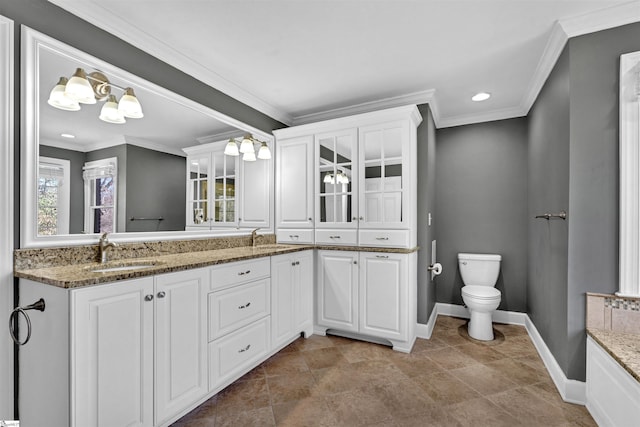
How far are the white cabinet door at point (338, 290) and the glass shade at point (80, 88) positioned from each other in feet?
7.12

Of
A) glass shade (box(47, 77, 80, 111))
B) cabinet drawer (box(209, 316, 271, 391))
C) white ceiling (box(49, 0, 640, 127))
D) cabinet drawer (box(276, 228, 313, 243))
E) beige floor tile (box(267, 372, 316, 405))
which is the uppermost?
white ceiling (box(49, 0, 640, 127))

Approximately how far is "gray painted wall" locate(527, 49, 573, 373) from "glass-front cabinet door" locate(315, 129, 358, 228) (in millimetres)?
1581

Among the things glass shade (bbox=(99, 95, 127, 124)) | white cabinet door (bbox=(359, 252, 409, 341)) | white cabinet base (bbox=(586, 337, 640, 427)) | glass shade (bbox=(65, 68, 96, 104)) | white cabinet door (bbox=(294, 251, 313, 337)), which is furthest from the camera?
white cabinet door (bbox=(294, 251, 313, 337))

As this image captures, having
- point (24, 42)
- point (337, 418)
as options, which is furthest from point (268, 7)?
point (337, 418)

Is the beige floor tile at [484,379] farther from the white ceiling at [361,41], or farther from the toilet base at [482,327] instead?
the white ceiling at [361,41]

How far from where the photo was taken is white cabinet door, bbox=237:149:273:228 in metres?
2.97

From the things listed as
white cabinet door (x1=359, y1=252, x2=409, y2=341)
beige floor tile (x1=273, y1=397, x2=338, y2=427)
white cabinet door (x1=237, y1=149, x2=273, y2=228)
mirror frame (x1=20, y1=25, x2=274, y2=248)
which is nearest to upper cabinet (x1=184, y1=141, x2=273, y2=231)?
white cabinet door (x1=237, y1=149, x2=273, y2=228)

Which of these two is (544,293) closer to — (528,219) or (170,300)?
(528,219)

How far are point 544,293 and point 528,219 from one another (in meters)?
1.02

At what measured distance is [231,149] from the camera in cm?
282

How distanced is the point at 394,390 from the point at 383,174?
5.78 feet

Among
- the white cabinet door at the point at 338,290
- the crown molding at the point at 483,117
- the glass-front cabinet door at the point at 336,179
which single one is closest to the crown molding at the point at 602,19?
the crown molding at the point at 483,117

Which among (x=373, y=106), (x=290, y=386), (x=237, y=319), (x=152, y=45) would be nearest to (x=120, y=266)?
(x=237, y=319)

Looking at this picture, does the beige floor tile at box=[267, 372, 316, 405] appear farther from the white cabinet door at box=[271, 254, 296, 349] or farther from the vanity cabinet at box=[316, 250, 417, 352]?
the vanity cabinet at box=[316, 250, 417, 352]
